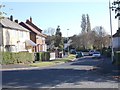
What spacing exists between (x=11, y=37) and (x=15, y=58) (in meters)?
17.2

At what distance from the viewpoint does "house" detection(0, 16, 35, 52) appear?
189ft

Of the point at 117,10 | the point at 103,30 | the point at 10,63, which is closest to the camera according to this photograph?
the point at 117,10

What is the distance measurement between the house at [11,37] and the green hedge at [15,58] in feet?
15.0

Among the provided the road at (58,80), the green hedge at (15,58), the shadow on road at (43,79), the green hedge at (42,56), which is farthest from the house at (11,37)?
the shadow on road at (43,79)

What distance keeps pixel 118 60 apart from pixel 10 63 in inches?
610

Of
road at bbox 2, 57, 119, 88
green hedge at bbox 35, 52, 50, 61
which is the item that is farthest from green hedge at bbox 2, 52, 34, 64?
road at bbox 2, 57, 119, 88

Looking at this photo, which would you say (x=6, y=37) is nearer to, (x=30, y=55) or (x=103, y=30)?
(x=30, y=55)

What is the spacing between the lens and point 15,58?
47188 millimetres

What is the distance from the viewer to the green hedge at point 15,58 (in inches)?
1762

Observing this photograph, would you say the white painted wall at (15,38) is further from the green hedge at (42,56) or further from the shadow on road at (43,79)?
the shadow on road at (43,79)

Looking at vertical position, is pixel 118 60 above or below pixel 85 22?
below

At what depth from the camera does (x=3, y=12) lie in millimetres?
22391

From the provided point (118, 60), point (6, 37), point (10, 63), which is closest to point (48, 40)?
point (6, 37)

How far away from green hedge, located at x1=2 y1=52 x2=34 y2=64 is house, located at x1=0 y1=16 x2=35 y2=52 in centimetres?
457
